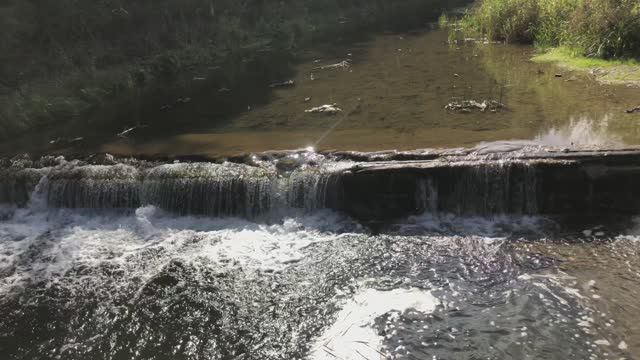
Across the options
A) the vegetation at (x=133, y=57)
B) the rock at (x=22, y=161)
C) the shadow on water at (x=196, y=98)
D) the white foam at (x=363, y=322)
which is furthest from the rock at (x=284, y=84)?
the white foam at (x=363, y=322)

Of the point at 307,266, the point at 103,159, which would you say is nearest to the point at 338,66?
the point at 103,159

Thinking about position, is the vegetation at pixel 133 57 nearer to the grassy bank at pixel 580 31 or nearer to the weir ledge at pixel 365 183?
the weir ledge at pixel 365 183

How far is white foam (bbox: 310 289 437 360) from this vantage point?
25.7 feet

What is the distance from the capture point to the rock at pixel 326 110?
57.3 feet

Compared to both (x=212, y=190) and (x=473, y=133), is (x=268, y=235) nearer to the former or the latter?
(x=212, y=190)

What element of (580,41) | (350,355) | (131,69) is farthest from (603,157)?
(131,69)

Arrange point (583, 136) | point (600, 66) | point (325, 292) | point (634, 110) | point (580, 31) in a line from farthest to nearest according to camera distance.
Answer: point (580, 31)
point (600, 66)
point (634, 110)
point (583, 136)
point (325, 292)

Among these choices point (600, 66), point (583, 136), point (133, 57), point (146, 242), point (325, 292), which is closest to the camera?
point (325, 292)

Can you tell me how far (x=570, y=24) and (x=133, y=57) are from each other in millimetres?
20093

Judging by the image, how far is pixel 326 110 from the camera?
17.6 m

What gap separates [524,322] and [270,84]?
1719 cm

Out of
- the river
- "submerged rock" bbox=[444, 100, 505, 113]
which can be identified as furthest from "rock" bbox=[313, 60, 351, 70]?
"submerged rock" bbox=[444, 100, 505, 113]

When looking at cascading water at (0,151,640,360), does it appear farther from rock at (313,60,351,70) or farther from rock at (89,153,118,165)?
rock at (313,60,351,70)

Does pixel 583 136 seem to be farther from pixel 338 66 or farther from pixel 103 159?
pixel 338 66
